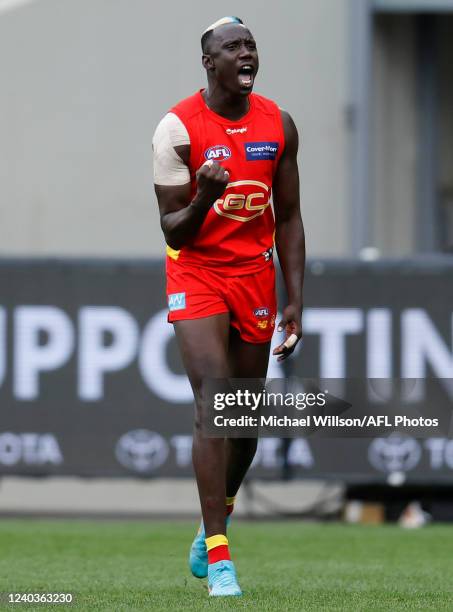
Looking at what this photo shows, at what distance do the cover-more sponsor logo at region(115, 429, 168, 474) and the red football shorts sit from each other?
4740mm

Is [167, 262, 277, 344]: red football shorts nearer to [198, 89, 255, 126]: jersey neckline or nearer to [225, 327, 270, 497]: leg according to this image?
[225, 327, 270, 497]: leg

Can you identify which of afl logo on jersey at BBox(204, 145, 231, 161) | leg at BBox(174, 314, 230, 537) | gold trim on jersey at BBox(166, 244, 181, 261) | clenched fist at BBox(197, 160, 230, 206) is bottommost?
leg at BBox(174, 314, 230, 537)

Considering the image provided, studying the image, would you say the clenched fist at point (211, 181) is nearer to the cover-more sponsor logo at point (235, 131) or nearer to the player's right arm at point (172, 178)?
the player's right arm at point (172, 178)

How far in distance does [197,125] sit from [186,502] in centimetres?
712

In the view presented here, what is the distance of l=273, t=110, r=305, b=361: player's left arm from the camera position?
6230mm

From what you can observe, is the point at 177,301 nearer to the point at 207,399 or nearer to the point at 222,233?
the point at 222,233

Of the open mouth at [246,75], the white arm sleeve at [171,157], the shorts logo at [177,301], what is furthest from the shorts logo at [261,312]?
→ the open mouth at [246,75]

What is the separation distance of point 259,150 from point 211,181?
0.52 metres

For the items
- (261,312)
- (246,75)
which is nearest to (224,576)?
(261,312)

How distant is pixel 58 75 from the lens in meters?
13.7

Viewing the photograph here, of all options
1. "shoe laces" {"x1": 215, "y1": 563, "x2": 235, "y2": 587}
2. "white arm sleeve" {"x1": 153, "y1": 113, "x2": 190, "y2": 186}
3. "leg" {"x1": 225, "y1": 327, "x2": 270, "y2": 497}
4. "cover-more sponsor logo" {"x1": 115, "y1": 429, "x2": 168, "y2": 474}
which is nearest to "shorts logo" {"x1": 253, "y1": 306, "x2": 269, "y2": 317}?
"leg" {"x1": 225, "y1": 327, "x2": 270, "y2": 497}

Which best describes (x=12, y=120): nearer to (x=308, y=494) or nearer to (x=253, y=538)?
(x=308, y=494)

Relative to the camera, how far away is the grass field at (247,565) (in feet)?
19.2

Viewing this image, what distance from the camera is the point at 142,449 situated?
429 inches
